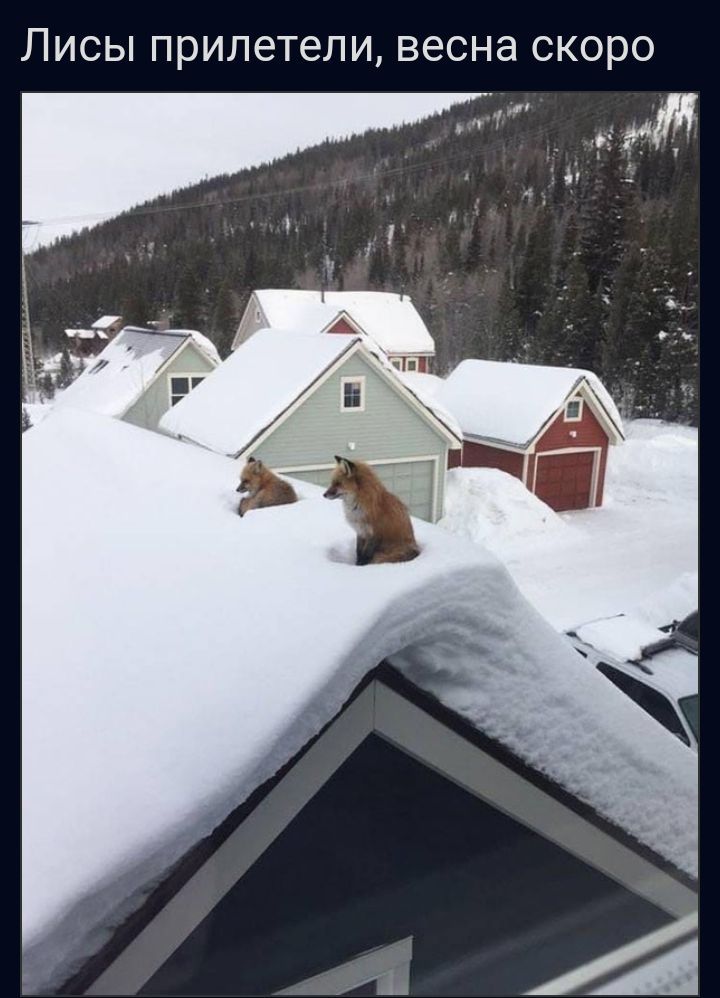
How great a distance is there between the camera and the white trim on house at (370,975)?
2.36ft

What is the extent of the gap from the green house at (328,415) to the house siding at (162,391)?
Answer: 368mm

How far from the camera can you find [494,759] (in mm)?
830

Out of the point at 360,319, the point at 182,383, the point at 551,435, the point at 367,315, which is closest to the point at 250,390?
the point at 182,383

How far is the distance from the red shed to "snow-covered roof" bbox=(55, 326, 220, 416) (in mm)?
2699

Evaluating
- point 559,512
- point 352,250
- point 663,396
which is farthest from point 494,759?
point 352,250

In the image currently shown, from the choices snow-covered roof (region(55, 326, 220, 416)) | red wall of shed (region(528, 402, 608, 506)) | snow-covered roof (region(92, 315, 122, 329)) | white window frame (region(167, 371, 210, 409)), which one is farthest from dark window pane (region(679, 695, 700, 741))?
white window frame (region(167, 371, 210, 409))

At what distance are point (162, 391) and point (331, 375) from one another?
5.82ft

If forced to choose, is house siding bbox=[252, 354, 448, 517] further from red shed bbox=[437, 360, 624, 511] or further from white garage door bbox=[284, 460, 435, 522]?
red shed bbox=[437, 360, 624, 511]

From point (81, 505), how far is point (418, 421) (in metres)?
4.16

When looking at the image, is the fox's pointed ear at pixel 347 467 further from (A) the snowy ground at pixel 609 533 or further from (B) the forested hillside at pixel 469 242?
(A) the snowy ground at pixel 609 533

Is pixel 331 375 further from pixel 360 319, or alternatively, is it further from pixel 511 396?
pixel 360 319

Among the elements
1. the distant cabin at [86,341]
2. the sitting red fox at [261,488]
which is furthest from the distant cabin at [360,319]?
the sitting red fox at [261,488]

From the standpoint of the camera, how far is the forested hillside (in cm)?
303
